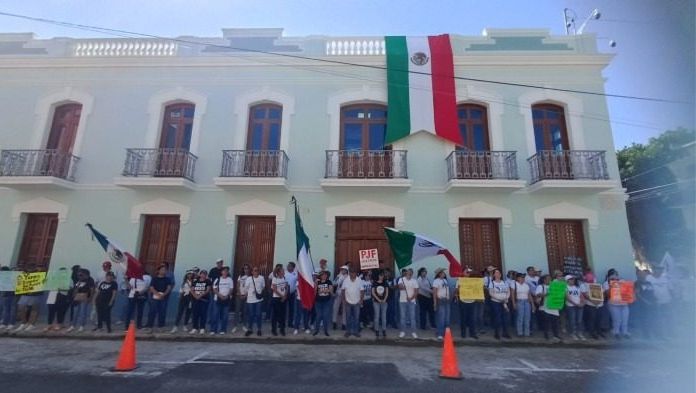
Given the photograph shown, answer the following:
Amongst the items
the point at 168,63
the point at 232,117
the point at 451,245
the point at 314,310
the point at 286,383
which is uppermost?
the point at 168,63

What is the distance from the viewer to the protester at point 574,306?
29.2 feet

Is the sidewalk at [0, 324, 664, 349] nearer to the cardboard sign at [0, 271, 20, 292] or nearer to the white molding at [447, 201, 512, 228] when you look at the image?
the cardboard sign at [0, 271, 20, 292]

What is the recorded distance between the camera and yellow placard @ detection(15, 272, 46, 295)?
9.20 meters

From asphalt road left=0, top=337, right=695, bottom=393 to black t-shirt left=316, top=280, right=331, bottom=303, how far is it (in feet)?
3.91

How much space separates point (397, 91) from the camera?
1160 cm

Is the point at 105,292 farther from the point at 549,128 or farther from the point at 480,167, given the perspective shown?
the point at 549,128

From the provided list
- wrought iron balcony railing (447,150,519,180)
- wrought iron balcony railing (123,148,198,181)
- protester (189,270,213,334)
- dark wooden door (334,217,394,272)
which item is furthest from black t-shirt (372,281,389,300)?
wrought iron balcony railing (123,148,198,181)

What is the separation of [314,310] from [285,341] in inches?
45.2

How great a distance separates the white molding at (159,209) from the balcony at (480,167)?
314 inches

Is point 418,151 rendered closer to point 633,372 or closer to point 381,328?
point 381,328

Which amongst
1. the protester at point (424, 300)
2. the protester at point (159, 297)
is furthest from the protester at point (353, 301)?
the protester at point (159, 297)

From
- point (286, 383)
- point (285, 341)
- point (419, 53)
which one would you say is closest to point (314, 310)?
point (285, 341)

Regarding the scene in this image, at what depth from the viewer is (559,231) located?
10.8 metres

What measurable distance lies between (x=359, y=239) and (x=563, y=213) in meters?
6.01
